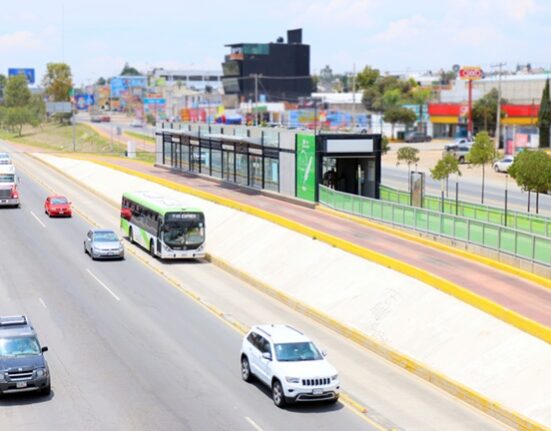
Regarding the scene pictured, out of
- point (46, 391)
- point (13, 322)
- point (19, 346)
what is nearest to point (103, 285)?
point (13, 322)

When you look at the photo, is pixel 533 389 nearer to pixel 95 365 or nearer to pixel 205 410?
pixel 205 410

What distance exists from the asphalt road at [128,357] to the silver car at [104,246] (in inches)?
21.2

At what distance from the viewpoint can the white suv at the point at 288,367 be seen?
22984 millimetres

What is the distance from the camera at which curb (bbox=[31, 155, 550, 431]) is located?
22422 mm

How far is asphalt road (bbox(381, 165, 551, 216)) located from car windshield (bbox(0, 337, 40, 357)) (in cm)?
4346

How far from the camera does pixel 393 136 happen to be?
146625 mm

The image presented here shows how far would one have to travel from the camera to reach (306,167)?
58094 millimetres

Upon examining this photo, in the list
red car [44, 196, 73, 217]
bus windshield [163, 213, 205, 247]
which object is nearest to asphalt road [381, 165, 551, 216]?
bus windshield [163, 213, 205, 247]

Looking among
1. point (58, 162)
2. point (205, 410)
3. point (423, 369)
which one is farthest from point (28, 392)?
point (58, 162)

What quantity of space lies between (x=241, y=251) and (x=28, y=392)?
23385 mm

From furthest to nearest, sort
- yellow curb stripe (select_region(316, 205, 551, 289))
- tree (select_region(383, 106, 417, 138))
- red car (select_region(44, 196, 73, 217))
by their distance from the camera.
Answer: tree (select_region(383, 106, 417, 138)) → red car (select_region(44, 196, 73, 217)) → yellow curb stripe (select_region(316, 205, 551, 289))

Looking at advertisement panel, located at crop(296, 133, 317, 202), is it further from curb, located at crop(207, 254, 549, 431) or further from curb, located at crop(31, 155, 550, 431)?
curb, located at crop(207, 254, 549, 431)

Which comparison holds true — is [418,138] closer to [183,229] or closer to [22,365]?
[183,229]

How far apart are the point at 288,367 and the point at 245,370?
103 inches
